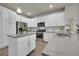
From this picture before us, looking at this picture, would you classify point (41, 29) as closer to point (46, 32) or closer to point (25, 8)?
point (46, 32)

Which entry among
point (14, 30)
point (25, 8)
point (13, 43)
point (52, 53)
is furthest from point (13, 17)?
point (52, 53)

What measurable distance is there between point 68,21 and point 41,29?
214 centimetres

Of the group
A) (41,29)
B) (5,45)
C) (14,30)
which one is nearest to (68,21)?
(14,30)

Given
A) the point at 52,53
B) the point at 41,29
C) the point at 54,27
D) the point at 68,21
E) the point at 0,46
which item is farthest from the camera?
the point at 41,29

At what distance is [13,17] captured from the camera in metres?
2.41

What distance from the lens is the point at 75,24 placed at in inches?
67.5

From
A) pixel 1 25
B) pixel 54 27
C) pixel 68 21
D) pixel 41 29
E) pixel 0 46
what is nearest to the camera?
pixel 68 21

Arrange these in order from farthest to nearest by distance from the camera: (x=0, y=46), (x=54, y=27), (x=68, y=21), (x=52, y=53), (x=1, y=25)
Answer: (x=54, y=27) < (x=1, y=25) < (x=0, y=46) < (x=68, y=21) < (x=52, y=53)

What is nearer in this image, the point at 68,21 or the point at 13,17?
the point at 68,21

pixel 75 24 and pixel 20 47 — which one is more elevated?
pixel 75 24

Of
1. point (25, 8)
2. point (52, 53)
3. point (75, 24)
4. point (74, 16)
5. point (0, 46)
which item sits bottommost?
point (0, 46)

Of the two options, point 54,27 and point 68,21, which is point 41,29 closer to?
point 54,27

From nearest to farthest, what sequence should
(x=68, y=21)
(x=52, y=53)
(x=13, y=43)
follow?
(x=52, y=53) → (x=13, y=43) → (x=68, y=21)

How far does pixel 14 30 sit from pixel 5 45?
1.64 ft
